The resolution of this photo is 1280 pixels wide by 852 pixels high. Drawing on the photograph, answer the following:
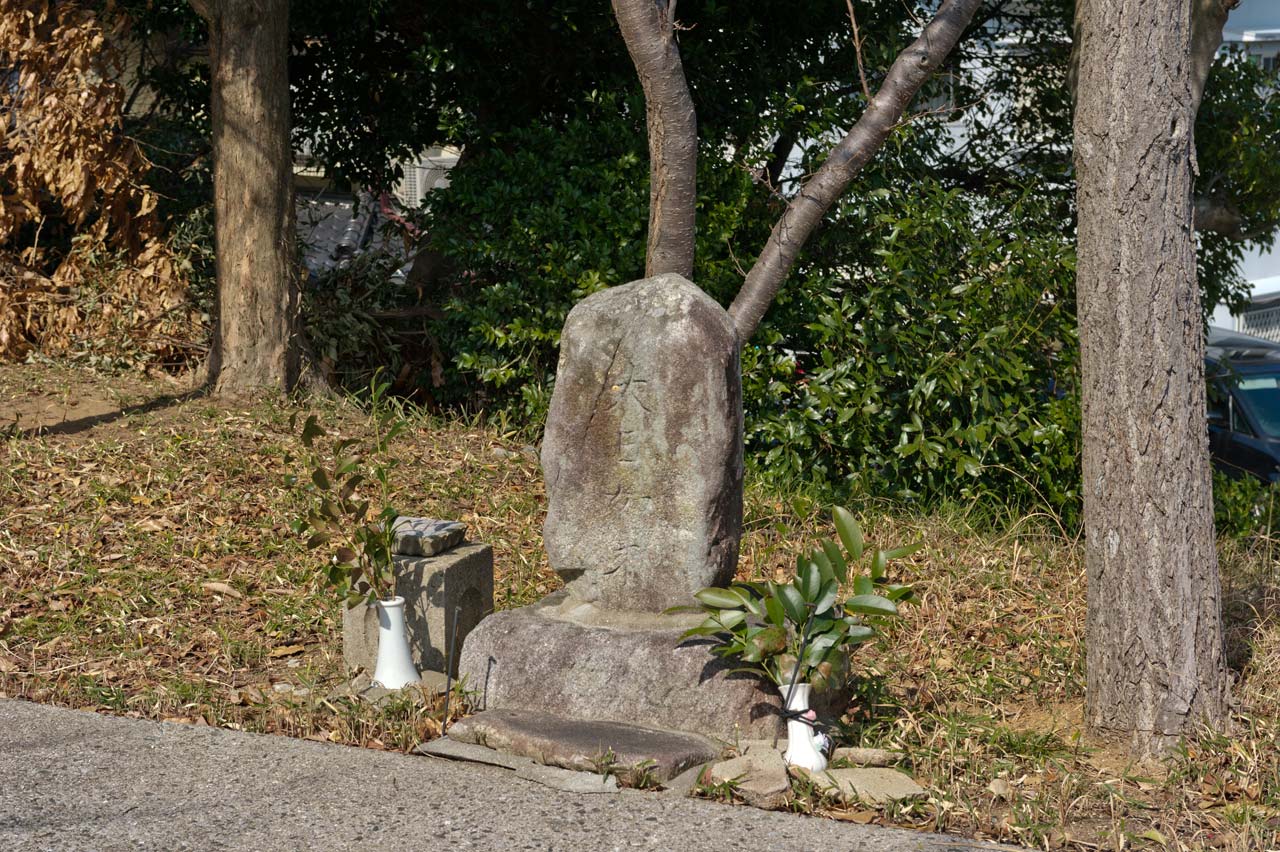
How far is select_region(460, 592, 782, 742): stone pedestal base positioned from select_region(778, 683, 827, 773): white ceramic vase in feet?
0.58

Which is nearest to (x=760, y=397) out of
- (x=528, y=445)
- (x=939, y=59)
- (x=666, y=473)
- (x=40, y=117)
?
(x=528, y=445)

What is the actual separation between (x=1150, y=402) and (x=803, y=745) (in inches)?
65.4

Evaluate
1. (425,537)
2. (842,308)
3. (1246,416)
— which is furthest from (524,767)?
(1246,416)

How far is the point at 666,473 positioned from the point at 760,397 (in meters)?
3.35

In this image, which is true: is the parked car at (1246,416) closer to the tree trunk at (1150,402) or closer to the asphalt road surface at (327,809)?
the tree trunk at (1150,402)

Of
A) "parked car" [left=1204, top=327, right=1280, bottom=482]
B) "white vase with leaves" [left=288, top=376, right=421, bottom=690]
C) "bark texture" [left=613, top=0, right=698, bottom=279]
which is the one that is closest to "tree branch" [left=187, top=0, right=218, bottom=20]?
"bark texture" [left=613, top=0, right=698, bottom=279]

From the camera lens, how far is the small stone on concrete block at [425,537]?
17.3ft

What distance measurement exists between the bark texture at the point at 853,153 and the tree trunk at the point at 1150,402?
220cm

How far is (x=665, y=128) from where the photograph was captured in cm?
668

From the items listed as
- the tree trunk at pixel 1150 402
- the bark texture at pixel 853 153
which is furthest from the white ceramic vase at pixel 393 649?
the bark texture at pixel 853 153

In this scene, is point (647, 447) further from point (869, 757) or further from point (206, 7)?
point (206, 7)

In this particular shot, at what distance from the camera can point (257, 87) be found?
8578mm

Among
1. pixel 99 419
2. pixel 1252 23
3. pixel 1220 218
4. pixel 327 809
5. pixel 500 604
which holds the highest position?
pixel 1252 23

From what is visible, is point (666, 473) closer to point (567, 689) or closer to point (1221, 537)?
point (567, 689)
